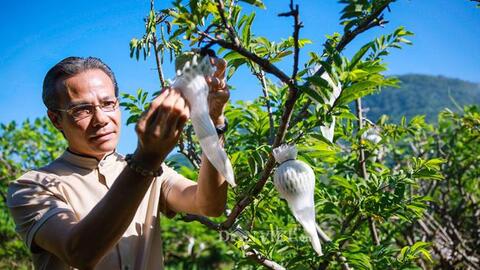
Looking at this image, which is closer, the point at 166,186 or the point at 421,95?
the point at 166,186

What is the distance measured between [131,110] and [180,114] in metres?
1.26

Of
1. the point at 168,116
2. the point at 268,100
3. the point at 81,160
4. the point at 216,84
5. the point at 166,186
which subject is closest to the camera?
the point at 168,116

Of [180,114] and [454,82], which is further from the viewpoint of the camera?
[454,82]

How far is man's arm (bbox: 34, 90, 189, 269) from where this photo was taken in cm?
91

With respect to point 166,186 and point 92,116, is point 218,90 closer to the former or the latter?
point 92,116

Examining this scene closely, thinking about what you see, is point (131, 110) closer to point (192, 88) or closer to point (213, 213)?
point (213, 213)

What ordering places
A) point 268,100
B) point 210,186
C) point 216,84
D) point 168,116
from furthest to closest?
point 268,100
point 210,186
point 216,84
point 168,116

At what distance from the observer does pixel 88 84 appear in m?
1.30

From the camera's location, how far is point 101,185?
139cm

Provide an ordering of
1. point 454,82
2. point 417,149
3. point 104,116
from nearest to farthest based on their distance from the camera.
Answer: point 104,116 → point 417,149 → point 454,82

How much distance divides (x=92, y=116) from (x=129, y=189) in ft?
1.38

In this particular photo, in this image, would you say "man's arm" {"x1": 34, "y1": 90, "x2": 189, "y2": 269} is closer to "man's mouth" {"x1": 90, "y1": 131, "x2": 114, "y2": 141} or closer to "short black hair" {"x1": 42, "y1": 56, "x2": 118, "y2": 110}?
"man's mouth" {"x1": 90, "y1": 131, "x2": 114, "y2": 141}

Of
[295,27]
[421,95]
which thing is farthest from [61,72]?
[421,95]

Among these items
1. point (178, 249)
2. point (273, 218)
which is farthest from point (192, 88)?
point (178, 249)
